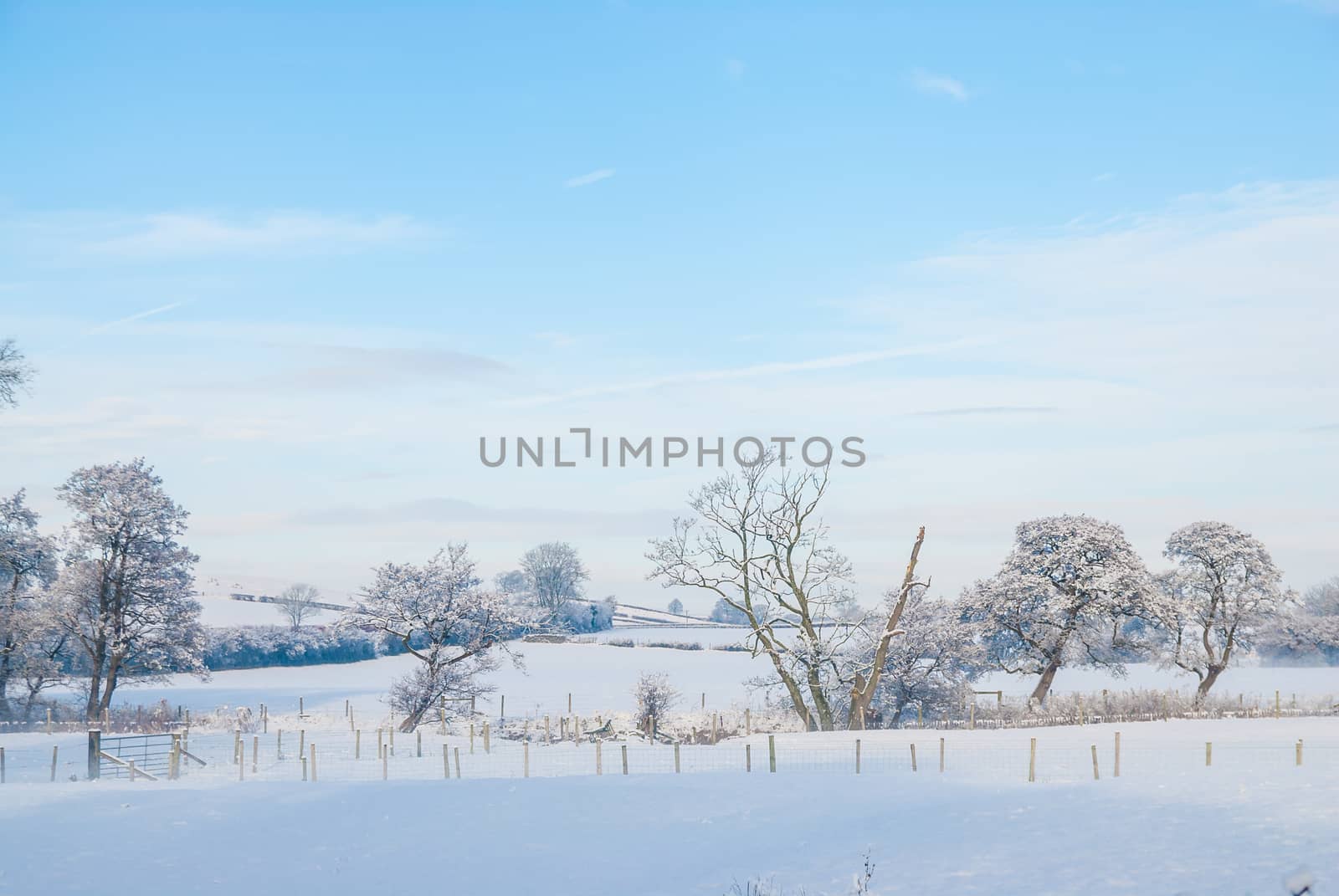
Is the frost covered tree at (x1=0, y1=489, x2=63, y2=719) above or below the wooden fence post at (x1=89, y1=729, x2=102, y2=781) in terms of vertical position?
above

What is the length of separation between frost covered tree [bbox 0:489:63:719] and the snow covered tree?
3457 cm

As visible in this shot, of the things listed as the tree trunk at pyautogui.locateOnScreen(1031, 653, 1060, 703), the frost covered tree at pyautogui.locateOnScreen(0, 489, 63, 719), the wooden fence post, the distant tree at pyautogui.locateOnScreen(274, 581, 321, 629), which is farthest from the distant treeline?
the wooden fence post

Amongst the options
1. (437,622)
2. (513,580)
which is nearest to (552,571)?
(513,580)

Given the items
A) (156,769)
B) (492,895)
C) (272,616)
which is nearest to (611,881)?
(492,895)

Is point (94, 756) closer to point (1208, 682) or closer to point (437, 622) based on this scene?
point (437, 622)

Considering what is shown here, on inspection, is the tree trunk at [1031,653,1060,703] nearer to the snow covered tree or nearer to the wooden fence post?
the snow covered tree

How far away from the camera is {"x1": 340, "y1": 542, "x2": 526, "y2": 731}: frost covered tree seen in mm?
46938

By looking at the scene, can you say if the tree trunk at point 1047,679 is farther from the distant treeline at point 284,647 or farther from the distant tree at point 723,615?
the distant tree at point 723,615

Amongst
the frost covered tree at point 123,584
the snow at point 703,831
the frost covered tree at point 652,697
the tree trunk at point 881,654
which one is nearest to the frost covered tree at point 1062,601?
the tree trunk at point 881,654

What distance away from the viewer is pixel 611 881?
20578 millimetres

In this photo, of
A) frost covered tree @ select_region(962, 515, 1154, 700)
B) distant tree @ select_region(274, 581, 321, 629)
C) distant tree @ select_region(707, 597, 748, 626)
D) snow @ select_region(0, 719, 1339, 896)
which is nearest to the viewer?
snow @ select_region(0, 719, 1339, 896)

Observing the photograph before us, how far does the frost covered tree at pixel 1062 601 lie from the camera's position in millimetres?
47375

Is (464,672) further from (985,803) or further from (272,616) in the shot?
(272,616)

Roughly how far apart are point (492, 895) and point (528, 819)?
565 cm
